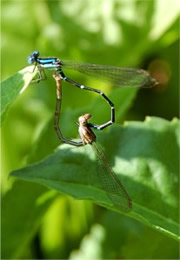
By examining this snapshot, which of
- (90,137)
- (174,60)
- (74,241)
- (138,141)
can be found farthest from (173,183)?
(174,60)

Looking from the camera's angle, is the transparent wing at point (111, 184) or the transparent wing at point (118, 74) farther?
the transparent wing at point (118, 74)

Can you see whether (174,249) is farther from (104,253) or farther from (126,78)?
(126,78)

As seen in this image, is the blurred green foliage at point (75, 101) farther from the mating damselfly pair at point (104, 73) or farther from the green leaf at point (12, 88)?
the green leaf at point (12, 88)

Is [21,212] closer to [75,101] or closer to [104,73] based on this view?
[104,73]

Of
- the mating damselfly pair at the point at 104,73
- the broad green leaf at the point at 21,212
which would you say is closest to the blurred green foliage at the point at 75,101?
the broad green leaf at the point at 21,212

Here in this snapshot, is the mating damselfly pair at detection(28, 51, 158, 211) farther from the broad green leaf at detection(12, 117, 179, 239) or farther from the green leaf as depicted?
the green leaf

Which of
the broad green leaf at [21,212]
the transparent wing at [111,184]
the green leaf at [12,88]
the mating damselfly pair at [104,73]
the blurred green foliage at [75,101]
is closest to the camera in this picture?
the green leaf at [12,88]

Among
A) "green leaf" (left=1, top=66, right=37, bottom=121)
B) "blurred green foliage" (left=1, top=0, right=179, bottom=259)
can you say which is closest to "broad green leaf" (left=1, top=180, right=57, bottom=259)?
"blurred green foliage" (left=1, top=0, right=179, bottom=259)
